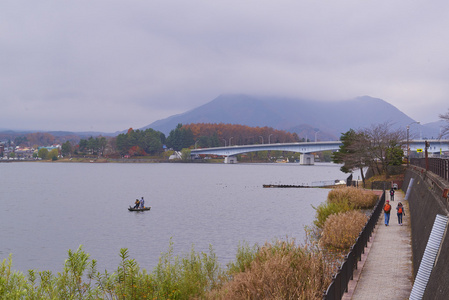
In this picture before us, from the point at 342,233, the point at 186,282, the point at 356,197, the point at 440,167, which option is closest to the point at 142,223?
the point at 356,197

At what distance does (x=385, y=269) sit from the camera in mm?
18656

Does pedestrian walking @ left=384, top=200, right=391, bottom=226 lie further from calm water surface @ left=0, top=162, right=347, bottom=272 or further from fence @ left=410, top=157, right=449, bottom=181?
calm water surface @ left=0, top=162, right=347, bottom=272

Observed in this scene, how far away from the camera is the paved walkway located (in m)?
15.4

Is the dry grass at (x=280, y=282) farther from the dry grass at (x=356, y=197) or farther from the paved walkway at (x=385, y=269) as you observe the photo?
the dry grass at (x=356, y=197)

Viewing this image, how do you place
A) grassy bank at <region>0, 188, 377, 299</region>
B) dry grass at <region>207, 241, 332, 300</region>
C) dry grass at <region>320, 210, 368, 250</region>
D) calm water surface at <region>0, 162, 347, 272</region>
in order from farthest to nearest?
calm water surface at <region>0, 162, 347, 272</region>, dry grass at <region>320, 210, 368, 250</region>, grassy bank at <region>0, 188, 377, 299</region>, dry grass at <region>207, 241, 332, 300</region>

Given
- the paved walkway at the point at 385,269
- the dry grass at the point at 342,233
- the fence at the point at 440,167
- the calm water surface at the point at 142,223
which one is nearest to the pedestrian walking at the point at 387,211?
the paved walkway at the point at 385,269

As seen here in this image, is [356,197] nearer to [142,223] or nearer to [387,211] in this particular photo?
[387,211]

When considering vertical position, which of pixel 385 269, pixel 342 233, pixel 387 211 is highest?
pixel 387 211

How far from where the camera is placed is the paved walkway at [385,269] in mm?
15375

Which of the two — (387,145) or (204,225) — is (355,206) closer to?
(204,225)

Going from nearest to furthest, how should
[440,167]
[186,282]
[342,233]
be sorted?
[186,282] < [342,233] < [440,167]

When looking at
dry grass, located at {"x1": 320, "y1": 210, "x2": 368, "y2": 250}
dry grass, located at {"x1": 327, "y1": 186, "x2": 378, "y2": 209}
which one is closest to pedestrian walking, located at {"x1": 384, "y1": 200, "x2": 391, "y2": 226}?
dry grass, located at {"x1": 320, "y1": 210, "x2": 368, "y2": 250}

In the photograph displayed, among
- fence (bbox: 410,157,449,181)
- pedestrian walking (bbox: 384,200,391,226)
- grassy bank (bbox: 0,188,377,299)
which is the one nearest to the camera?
grassy bank (bbox: 0,188,377,299)

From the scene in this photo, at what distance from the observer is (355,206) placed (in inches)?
1763
